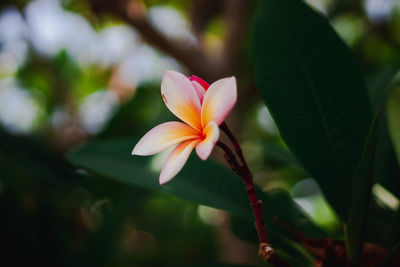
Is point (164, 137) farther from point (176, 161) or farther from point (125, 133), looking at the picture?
point (125, 133)

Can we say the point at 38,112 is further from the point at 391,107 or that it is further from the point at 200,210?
the point at 391,107

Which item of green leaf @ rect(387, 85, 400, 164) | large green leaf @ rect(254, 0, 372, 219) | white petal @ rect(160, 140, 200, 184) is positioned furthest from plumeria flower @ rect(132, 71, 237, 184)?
green leaf @ rect(387, 85, 400, 164)

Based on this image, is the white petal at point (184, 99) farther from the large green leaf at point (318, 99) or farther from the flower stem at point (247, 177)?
the large green leaf at point (318, 99)

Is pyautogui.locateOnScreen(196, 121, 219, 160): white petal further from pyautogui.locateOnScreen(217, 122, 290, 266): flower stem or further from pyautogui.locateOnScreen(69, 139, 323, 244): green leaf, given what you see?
pyautogui.locateOnScreen(69, 139, 323, 244): green leaf

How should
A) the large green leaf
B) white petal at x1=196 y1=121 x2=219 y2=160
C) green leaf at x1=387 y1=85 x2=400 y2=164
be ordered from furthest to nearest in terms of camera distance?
green leaf at x1=387 y1=85 x2=400 y2=164 < the large green leaf < white petal at x1=196 y1=121 x2=219 y2=160

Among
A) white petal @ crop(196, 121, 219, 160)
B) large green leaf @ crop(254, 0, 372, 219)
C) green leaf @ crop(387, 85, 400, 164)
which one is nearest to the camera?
white petal @ crop(196, 121, 219, 160)

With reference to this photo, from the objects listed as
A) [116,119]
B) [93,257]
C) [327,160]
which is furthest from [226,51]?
[327,160]
